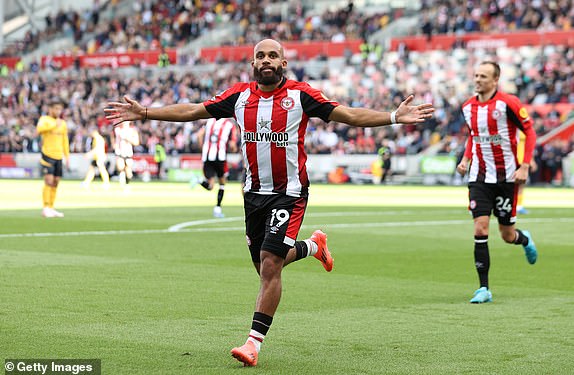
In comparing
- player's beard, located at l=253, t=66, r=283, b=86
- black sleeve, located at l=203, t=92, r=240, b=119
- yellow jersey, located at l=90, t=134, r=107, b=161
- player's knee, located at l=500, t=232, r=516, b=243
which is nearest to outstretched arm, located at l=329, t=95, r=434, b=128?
player's beard, located at l=253, t=66, r=283, b=86

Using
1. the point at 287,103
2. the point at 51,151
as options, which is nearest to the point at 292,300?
the point at 287,103

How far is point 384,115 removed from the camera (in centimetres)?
793

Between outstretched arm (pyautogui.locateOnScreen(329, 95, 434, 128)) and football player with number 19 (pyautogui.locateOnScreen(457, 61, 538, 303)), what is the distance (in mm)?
4061

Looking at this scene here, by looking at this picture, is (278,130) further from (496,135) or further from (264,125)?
(496,135)

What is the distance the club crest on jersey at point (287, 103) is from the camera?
8.27 m

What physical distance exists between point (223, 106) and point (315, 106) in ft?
2.32

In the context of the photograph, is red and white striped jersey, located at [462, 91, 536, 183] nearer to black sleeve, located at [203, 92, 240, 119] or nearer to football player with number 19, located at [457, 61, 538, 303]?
football player with number 19, located at [457, 61, 538, 303]

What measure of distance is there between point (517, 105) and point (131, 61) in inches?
2017

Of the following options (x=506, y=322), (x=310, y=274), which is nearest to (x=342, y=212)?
(x=310, y=274)

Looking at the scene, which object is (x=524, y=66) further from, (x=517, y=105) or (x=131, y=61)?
(x=517, y=105)

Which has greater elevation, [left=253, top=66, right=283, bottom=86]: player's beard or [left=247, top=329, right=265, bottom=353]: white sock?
[left=253, top=66, right=283, bottom=86]: player's beard

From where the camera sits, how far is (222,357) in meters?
7.85

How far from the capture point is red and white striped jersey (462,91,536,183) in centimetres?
1204

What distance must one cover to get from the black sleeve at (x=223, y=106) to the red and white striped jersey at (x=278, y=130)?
23 mm
